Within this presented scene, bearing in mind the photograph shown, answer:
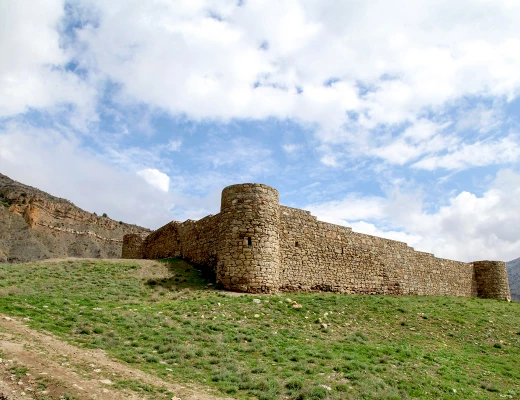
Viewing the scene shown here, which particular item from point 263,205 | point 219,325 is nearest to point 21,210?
point 263,205

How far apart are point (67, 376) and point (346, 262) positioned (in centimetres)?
1663

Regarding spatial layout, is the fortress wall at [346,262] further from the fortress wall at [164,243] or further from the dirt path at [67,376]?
the dirt path at [67,376]

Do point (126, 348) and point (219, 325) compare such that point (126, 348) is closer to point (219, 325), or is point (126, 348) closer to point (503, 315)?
point (219, 325)

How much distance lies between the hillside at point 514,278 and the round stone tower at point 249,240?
7597 centimetres

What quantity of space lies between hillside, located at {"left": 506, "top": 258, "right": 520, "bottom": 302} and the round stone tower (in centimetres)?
7597

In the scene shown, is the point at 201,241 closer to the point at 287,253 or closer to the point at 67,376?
the point at 287,253

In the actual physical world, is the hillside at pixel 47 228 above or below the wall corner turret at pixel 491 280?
above

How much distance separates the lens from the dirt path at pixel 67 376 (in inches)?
260

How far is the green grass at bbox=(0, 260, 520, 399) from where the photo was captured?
888cm

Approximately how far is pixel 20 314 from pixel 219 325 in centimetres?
533

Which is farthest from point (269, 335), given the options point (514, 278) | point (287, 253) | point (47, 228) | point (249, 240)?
point (514, 278)

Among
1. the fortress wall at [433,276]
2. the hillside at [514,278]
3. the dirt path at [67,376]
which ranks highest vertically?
the hillside at [514,278]

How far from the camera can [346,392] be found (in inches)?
328

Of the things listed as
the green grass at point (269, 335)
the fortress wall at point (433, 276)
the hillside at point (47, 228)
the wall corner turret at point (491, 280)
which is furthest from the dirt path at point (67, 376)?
the hillside at point (47, 228)
